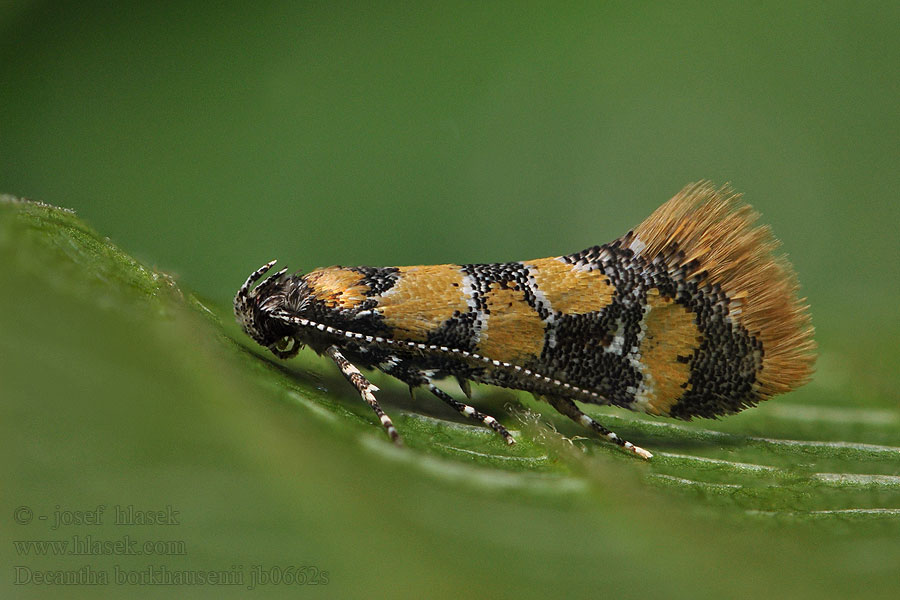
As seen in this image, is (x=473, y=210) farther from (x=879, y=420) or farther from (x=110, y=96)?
(x=879, y=420)

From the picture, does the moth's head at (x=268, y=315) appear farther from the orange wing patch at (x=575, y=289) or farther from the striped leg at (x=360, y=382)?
the orange wing patch at (x=575, y=289)

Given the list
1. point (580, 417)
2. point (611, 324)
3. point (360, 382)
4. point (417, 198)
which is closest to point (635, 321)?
point (611, 324)

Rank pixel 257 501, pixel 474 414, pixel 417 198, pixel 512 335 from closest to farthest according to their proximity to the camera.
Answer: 1. pixel 257 501
2. pixel 474 414
3. pixel 512 335
4. pixel 417 198

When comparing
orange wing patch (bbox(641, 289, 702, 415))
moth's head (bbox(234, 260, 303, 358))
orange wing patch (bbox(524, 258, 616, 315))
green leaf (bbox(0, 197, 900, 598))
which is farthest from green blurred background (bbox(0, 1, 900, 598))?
orange wing patch (bbox(524, 258, 616, 315))

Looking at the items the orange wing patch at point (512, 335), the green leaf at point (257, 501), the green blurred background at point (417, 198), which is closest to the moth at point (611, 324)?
the orange wing patch at point (512, 335)

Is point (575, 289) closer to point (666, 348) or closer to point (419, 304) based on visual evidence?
point (666, 348)

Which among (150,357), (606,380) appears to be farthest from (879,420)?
(150,357)
